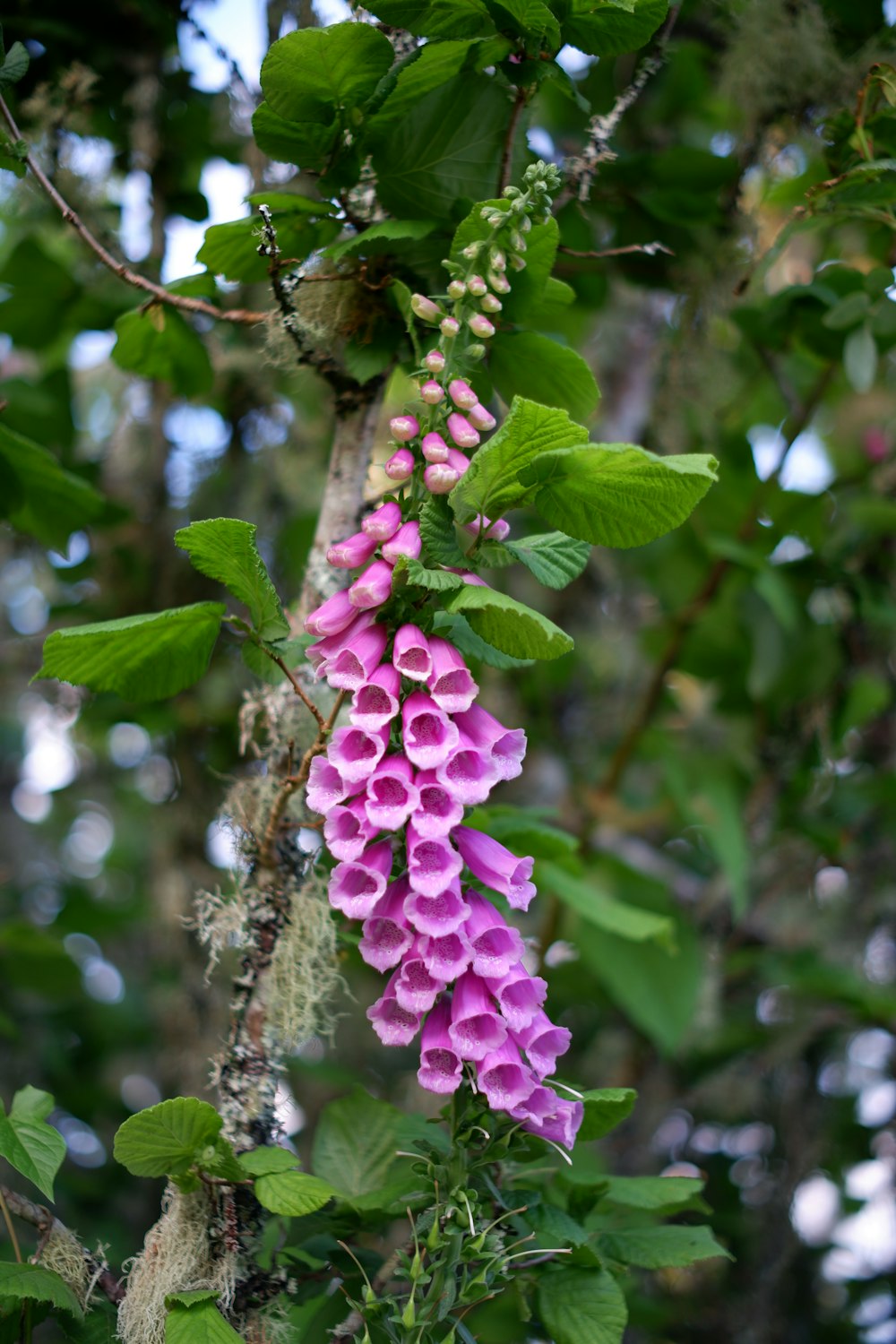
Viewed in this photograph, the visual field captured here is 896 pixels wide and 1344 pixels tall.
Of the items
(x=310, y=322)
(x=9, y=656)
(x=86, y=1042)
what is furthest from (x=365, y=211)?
(x=86, y=1042)

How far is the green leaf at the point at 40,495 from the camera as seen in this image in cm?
100

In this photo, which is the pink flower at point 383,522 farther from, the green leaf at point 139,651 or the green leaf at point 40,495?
the green leaf at point 40,495

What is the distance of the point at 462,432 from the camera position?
69 centimetres

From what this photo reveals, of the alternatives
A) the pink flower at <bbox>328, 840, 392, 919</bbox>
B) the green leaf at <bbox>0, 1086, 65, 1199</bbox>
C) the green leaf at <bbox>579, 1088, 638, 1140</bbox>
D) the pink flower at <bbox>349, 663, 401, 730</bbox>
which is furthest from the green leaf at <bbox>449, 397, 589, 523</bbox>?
the green leaf at <bbox>0, 1086, 65, 1199</bbox>

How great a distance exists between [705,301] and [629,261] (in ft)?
0.40

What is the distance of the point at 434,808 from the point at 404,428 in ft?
0.79

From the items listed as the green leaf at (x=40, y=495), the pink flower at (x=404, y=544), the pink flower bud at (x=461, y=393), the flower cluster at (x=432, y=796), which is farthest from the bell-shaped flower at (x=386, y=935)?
the green leaf at (x=40, y=495)

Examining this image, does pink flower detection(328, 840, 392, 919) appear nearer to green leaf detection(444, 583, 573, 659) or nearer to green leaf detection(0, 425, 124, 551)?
green leaf detection(444, 583, 573, 659)

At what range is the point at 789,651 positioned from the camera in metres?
1.63

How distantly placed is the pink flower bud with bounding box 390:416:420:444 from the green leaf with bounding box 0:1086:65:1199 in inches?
20.2

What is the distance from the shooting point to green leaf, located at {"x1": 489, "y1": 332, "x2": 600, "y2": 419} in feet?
2.63

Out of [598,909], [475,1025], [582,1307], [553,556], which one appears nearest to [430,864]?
[475,1025]

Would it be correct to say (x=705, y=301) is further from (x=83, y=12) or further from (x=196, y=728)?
(x=196, y=728)

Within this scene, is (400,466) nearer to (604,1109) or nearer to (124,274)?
(124,274)
